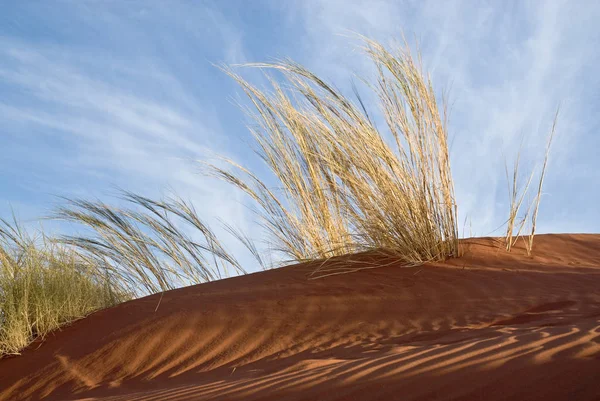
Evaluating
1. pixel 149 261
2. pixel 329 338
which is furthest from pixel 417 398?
pixel 149 261

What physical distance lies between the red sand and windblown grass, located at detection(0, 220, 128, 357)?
0.43 ft

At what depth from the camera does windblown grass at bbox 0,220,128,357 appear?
3.83 meters

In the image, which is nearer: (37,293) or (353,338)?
(353,338)

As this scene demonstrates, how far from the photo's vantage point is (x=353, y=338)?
293 cm

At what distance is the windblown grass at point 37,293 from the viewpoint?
3.83 m

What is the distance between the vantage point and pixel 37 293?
4016 millimetres

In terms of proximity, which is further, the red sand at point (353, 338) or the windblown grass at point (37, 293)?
the windblown grass at point (37, 293)

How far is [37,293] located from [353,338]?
2.33m

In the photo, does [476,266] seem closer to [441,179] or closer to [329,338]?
[441,179]

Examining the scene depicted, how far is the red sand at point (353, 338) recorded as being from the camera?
167 cm

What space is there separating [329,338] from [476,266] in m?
1.31

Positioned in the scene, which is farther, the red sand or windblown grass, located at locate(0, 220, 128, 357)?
windblown grass, located at locate(0, 220, 128, 357)

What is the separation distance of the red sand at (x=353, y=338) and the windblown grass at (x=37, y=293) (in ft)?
0.43

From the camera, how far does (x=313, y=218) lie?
4590mm
